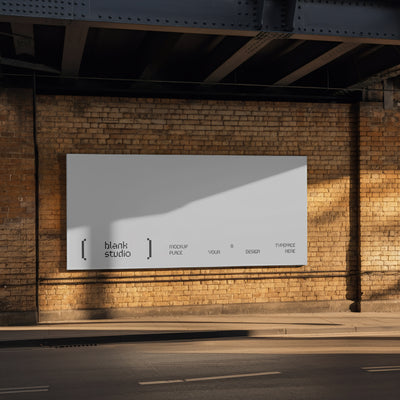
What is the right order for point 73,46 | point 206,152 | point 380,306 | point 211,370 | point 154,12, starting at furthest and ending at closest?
1. point 380,306
2. point 206,152
3. point 73,46
4. point 154,12
5. point 211,370

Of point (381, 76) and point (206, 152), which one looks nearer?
point (381, 76)

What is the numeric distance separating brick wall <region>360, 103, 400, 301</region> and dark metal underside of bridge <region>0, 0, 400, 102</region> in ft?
2.43

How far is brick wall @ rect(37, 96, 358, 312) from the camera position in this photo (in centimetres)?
1283

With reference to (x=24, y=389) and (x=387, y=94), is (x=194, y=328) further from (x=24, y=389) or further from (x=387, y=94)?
(x=387, y=94)

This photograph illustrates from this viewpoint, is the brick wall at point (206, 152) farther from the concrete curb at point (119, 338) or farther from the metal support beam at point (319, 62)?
the concrete curb at point (119, 338)

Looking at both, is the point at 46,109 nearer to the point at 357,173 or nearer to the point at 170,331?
the point at 170,331

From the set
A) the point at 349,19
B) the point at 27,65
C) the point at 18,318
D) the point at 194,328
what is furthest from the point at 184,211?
the point at 349,19

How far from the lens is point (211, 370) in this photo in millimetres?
8555

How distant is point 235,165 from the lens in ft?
44.3

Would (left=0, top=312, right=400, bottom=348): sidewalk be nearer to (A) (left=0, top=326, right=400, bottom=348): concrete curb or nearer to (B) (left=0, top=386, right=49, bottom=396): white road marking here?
(A) (left=0, top=326, right=400, bottom=348): concrete curb

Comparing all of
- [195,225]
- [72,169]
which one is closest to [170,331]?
[195,225]

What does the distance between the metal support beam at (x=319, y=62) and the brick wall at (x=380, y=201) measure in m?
1.95

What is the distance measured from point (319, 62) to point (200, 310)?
17.7 feet

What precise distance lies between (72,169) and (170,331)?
3.71 metres
